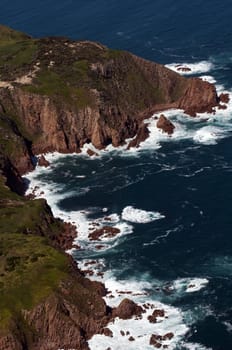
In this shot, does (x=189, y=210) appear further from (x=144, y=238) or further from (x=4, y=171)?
(x=4, y=171)

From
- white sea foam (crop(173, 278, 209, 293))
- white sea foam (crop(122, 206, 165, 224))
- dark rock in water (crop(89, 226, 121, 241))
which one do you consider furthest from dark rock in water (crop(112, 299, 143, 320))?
white sea foam (crop(122, 206, 165, 224))

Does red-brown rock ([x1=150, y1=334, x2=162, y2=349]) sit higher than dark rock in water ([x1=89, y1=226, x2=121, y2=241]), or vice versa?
dark rock in water ([x1=89, y1=226, x2=121, y2=241])

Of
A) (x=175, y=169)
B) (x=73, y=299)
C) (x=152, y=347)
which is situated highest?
(x=175, y=169)

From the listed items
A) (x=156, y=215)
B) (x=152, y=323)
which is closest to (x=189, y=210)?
(x=156, y=215)

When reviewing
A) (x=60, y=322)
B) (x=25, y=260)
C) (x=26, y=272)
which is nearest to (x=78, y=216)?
(x=25, y=260)

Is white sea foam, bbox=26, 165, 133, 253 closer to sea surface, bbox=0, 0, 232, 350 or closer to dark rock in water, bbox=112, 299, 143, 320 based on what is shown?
sea surface, bbox=0, 0, 232, 350

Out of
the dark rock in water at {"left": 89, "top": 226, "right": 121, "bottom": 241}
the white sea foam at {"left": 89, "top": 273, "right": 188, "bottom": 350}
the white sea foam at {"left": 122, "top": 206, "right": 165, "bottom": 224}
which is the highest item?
the white sea foam at {"left": 122, "top": 206, "right": 165, "bottom": 224}

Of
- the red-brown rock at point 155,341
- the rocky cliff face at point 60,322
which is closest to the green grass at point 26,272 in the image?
the rocky cliff face at point 60,322
